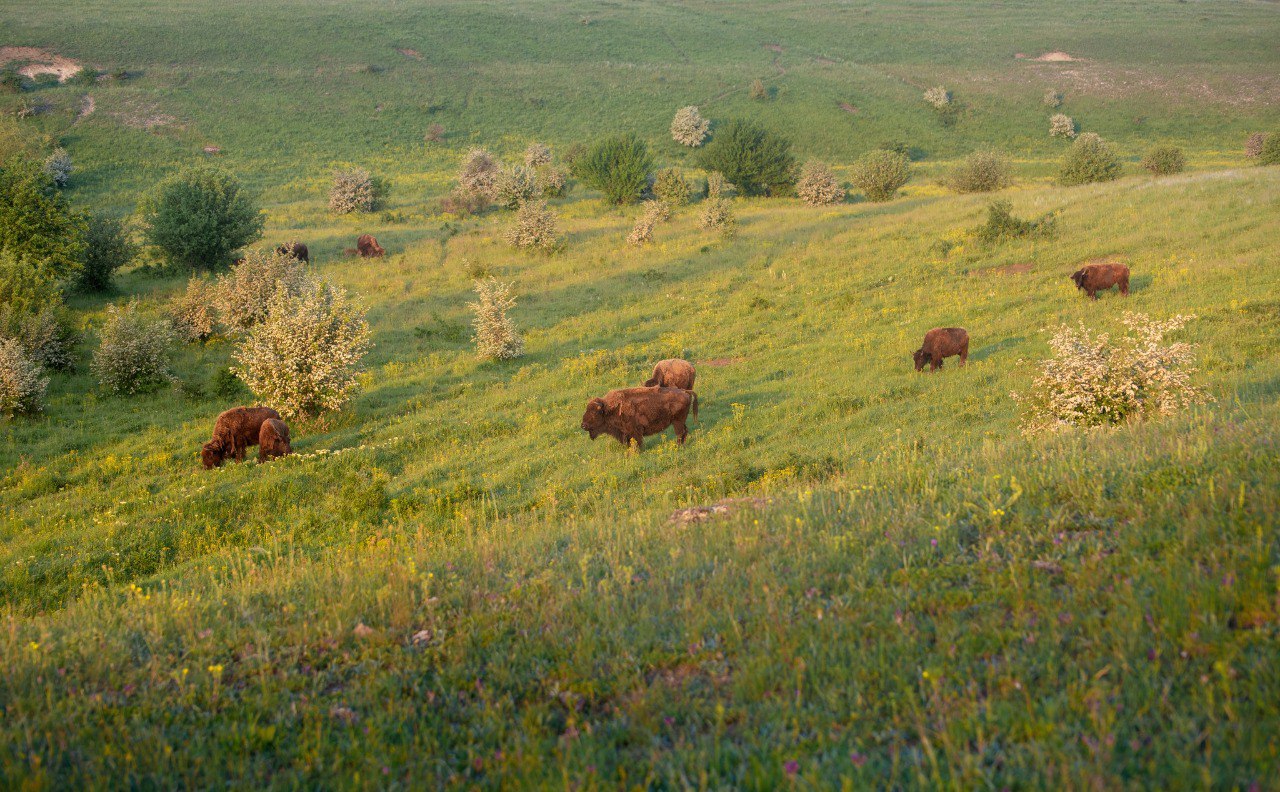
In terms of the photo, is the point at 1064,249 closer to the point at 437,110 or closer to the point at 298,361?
the point at 298,361

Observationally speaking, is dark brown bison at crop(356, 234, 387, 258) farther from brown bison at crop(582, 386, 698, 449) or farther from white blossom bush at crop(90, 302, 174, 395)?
brown bison at crop(582, 386, 698, 449)

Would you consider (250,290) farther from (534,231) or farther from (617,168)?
(617,168)

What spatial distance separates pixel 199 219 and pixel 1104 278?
3195 cm

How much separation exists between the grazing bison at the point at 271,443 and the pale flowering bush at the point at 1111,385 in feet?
43.4

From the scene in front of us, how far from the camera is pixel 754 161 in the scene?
48750 millimetres

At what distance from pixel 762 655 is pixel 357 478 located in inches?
405

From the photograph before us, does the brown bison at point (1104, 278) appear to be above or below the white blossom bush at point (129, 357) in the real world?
above

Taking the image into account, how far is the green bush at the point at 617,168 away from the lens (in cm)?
4669

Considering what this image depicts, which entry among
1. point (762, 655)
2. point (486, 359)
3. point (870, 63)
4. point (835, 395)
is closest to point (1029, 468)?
point (762, 655)

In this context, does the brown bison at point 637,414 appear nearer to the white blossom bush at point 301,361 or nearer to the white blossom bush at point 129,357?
the white blossom bush at point 301,361

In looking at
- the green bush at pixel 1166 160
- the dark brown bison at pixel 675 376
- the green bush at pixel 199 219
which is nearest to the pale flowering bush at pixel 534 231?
the green bush at pixel 199 219

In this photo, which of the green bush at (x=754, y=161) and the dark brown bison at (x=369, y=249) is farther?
the green bush at (x=754, y=161)

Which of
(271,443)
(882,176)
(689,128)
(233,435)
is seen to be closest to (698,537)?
(271,443)

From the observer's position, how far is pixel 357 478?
506 inches
